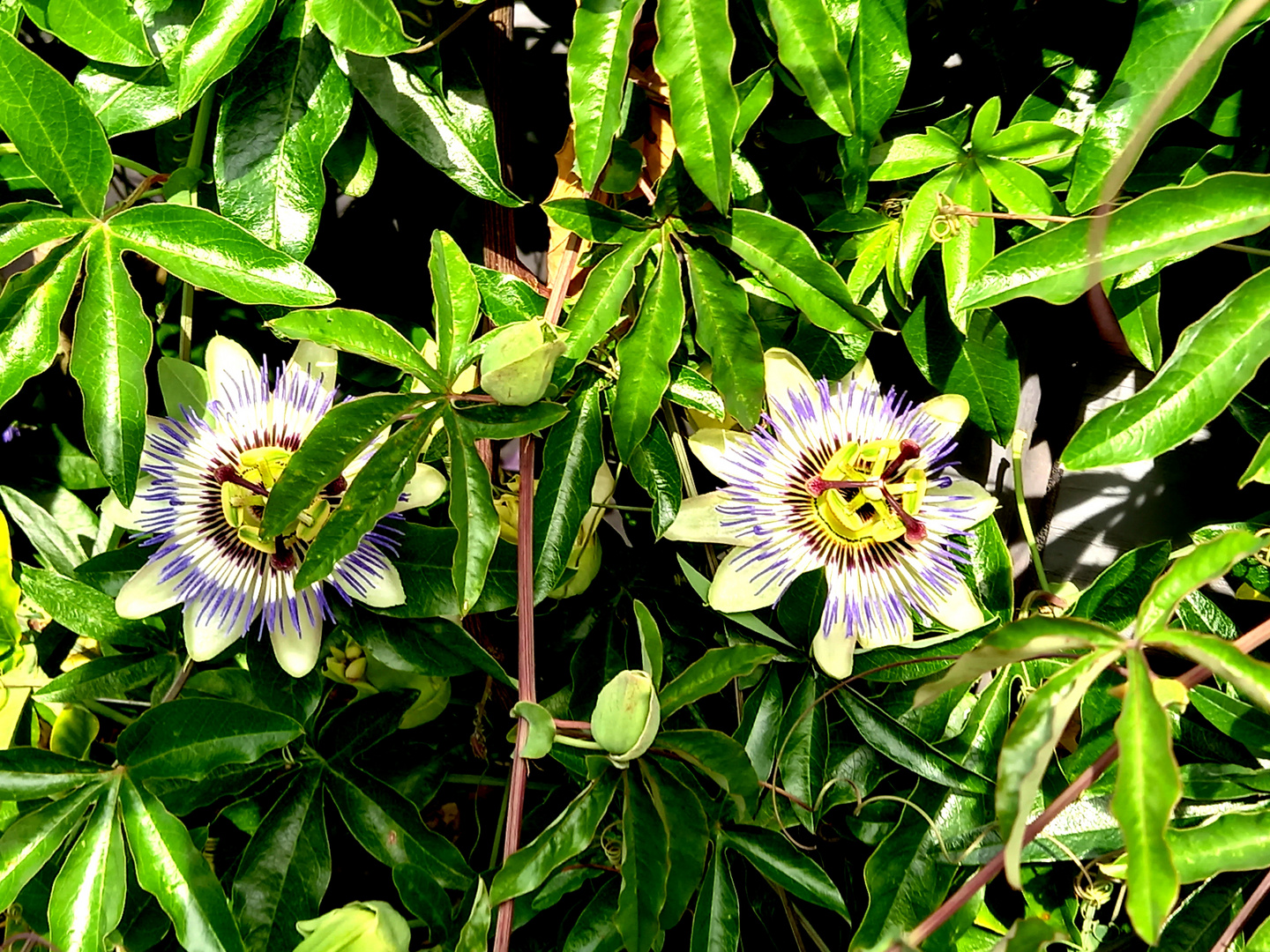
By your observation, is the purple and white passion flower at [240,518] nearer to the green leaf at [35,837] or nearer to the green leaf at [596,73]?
the green leaf at [35,837]

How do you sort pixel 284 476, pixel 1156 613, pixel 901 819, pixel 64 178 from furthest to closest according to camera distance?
pixel 901 819, pixel 64 178, pixel 284 476, pixel 1156 613

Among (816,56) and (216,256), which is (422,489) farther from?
(816,56)

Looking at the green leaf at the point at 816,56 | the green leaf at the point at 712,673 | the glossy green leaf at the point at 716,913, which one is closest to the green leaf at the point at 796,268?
the green leaf at the point at 816,56

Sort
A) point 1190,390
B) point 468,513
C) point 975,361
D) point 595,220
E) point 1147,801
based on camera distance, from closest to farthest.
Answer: point 1147,801, point 1190,390, point 468,513, point 595,220, point 975,361

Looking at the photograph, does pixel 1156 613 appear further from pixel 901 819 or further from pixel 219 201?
pixel 219 201

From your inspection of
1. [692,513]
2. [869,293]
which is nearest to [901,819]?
[692,513]

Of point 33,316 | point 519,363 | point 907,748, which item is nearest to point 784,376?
point 519,363
